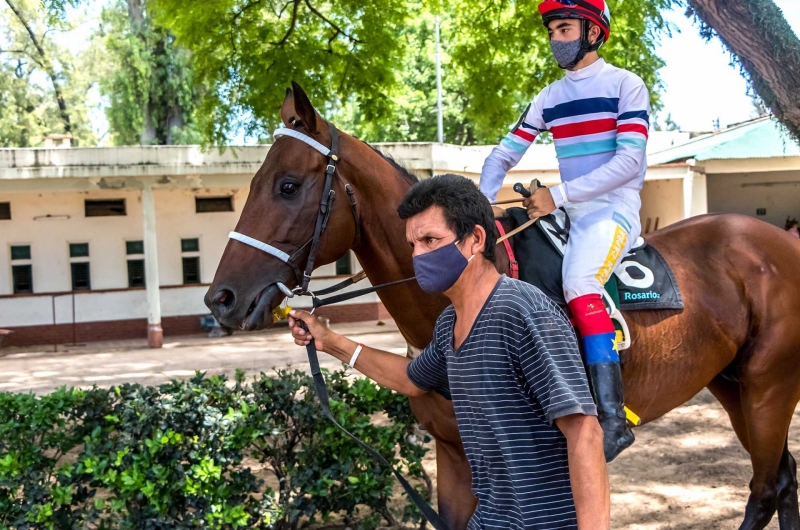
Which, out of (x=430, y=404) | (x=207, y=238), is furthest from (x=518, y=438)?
(x=207, y=238)

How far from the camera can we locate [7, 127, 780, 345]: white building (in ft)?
54.9

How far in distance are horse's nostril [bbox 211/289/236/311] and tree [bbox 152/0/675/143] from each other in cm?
620

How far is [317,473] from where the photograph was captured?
172 inches

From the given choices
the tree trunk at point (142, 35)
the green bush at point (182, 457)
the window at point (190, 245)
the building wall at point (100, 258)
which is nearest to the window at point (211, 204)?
the building wall at point (100, 258)

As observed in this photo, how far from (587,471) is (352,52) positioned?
26.5 feet

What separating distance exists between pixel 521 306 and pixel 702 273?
2.27 metres

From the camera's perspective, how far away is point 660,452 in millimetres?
6840

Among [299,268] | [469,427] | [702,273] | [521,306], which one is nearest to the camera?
[521,306]

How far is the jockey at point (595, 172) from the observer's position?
9.91 feet

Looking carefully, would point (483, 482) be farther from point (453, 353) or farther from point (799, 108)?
point (799, 108)

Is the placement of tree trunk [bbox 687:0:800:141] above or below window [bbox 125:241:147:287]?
above

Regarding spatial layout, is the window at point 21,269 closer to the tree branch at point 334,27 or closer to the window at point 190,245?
the window at point 190,245

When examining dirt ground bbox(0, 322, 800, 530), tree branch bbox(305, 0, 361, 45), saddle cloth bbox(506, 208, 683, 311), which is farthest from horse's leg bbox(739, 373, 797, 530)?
tree branch bbox(305, 0, 361, 45)

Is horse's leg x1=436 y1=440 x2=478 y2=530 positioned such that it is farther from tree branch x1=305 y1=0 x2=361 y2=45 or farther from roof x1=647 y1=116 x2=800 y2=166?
roof x1=647 y1=116 x2=800 y2=166
